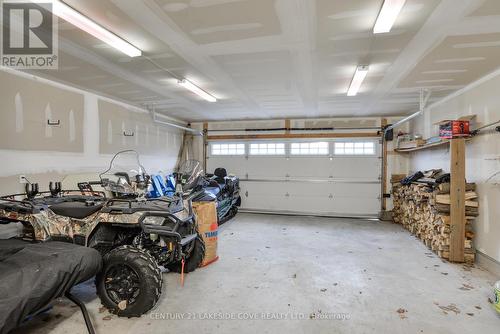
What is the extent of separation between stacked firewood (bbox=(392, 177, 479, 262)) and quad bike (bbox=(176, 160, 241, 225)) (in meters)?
3.40

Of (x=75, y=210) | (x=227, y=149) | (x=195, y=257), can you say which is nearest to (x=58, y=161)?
(x=75, y=210)

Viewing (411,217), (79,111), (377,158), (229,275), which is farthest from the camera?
(377,158)

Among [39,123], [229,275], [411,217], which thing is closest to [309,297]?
[229,275]

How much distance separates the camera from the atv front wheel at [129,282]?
2402 millimetres

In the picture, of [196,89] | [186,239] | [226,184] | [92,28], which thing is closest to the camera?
[92,28]

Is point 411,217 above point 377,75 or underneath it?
underneath

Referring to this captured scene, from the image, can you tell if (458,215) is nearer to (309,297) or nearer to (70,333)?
(309,297)

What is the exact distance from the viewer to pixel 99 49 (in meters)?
3.05

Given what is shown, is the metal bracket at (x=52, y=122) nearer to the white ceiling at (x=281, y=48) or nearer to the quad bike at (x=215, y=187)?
the white ceiling at (x=281, y=48)

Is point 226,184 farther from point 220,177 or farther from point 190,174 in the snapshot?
point 190,174

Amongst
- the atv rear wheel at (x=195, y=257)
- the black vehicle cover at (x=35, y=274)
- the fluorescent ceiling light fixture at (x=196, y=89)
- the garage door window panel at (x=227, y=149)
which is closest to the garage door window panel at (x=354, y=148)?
the garage door window panel at (x=227, y=149)

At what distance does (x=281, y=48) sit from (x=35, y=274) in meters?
2.94

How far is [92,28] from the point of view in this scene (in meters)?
2.50

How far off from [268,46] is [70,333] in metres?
3.19
